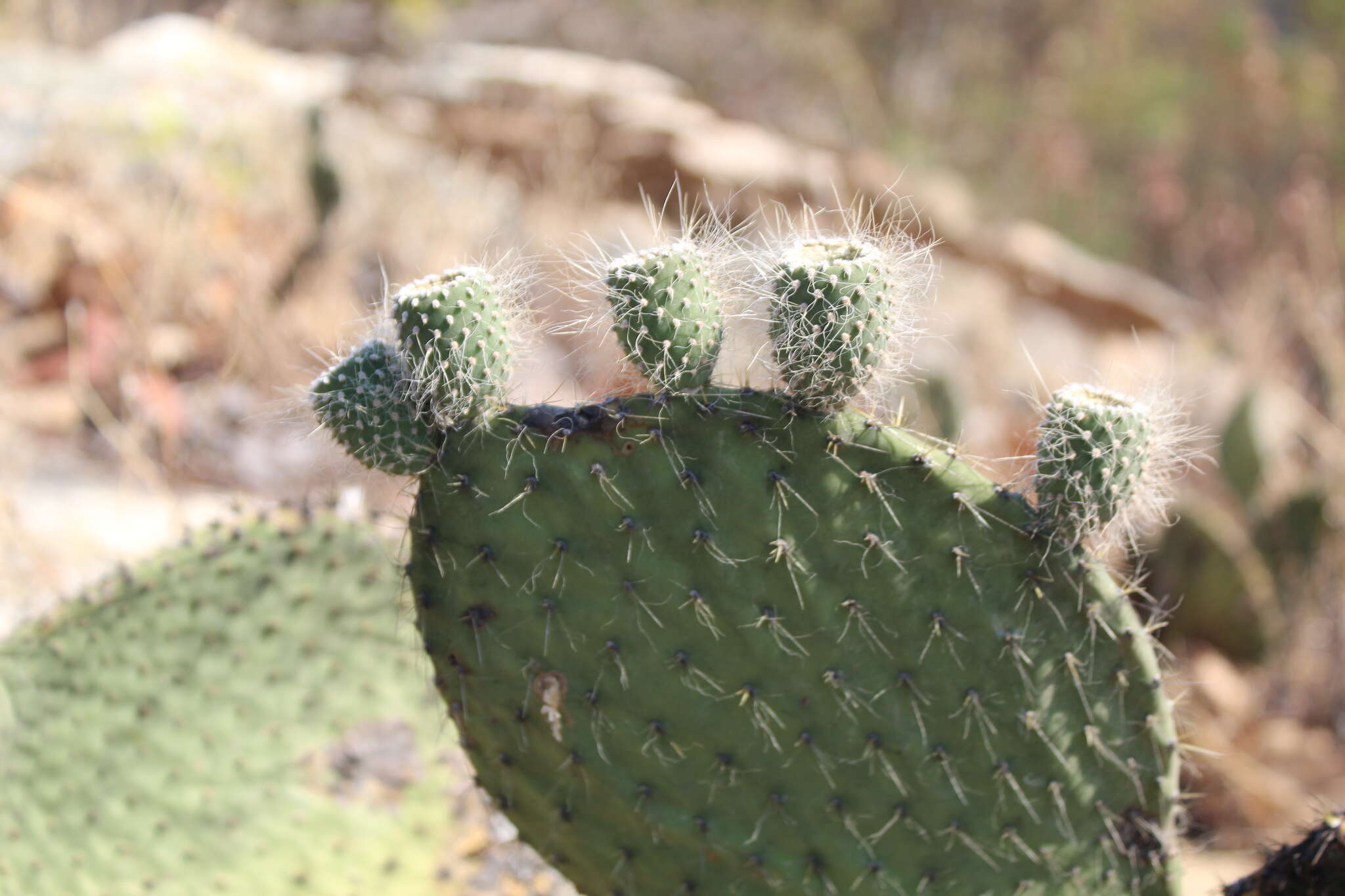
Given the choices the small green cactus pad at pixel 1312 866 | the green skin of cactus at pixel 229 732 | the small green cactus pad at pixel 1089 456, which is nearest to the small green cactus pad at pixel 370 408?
the green skin of cactus at pixel 229 732

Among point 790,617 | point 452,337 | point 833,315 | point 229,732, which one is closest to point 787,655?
point 790,617

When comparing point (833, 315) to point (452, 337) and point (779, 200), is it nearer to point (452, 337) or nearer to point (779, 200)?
point (452, 337)

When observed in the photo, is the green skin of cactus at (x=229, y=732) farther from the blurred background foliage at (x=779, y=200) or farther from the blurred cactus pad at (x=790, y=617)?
the blurred cactus pad at (x=790, y=617)

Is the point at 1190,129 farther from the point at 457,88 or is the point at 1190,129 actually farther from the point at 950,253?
the point at 457,88

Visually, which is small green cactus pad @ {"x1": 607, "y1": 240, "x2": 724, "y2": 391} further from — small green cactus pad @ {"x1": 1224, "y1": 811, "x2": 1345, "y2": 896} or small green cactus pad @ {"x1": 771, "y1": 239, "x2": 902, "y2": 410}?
small green cactus pad @ {"x1": 1224, "y1": 811, "x2": 1345, "y2": 896}

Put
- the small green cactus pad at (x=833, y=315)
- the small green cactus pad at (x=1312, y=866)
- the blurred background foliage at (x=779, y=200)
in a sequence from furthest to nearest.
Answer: the blurred background foliage at (x=779, y=200) < the small green cactus pad at (x=1312, y=866) < the small green cactus pad at (x=833, y=315)
